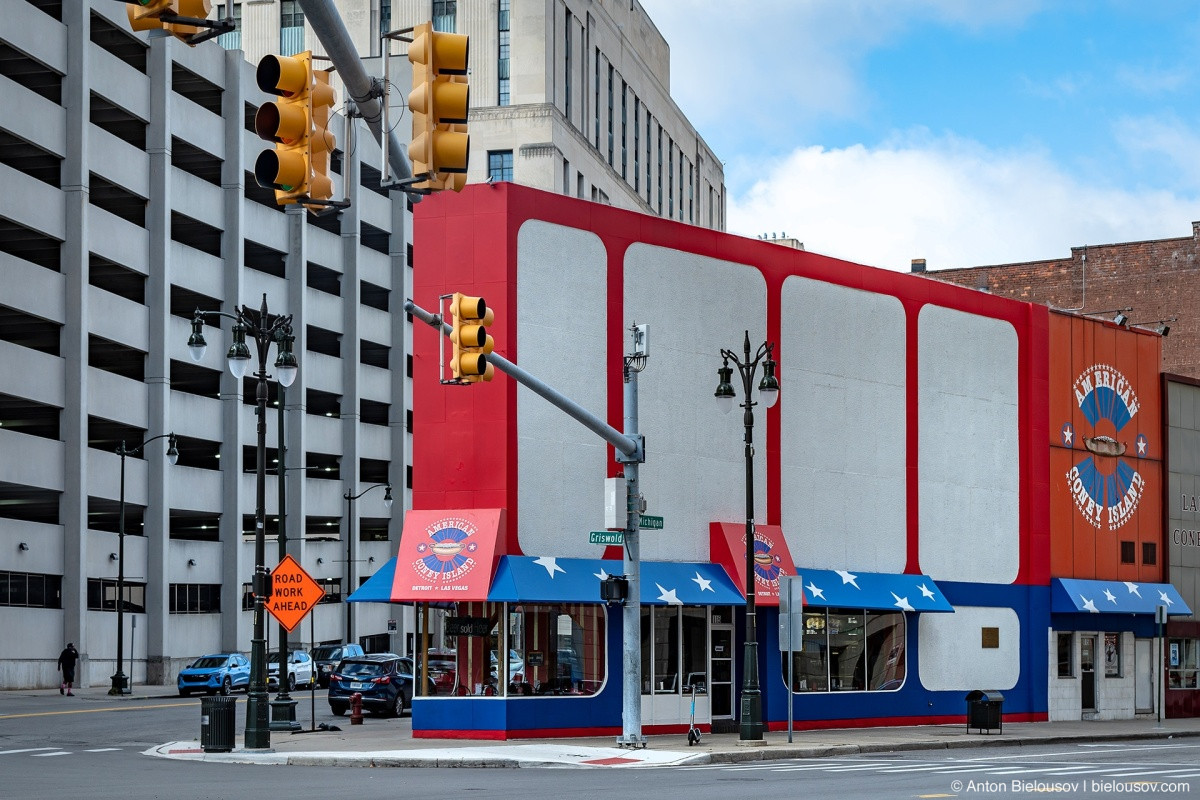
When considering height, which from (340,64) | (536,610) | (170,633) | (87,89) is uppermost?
(87,89)

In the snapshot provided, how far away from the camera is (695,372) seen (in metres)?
33.6

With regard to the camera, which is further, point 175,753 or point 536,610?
point 536,610

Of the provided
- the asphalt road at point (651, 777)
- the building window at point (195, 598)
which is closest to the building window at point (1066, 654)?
the asphalt road at point (651, 777)

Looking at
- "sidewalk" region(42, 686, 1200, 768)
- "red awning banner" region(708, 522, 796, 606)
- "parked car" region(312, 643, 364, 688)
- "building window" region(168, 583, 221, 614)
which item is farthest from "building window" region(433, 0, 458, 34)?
"red awning banner" region(708, 522, 796, 606)

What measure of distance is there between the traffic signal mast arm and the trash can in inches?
305

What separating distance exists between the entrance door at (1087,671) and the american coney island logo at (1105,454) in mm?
3166

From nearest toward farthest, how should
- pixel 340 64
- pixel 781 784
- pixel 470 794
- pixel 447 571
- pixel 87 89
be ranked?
pixel 340 64 < pixel 470 794 < pixel 781 784 < pixel 447 571 < pixel 87 89

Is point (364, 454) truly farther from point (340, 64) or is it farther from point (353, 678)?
point (340, 64)

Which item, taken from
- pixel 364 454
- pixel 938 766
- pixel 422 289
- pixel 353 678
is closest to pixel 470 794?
pixel 938 766

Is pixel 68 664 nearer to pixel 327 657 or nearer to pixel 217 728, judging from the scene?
pixel 327 657

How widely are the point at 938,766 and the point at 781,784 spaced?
4766 millimetres

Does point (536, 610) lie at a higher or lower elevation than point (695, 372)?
lower

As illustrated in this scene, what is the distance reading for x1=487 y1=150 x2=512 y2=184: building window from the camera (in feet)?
310

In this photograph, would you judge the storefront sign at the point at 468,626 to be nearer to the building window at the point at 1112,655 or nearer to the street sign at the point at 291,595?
the street sign at the point at 291,595
